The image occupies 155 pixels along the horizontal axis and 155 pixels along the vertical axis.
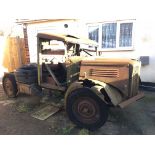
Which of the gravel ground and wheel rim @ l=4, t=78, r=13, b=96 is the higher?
wheel rim @ l=4, t=78, r=13, b=96

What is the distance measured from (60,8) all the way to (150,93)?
537 cm

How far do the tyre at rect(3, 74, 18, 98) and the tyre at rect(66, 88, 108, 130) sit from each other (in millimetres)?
2746

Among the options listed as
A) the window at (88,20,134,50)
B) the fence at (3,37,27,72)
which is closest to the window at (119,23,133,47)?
the window at (88,20,134,50)

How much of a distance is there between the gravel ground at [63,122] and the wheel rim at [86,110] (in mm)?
254

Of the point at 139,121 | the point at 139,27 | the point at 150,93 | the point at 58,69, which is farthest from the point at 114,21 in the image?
the point at 139,121

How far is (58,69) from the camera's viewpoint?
213 inches

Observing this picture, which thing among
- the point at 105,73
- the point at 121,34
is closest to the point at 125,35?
the point at 121,34

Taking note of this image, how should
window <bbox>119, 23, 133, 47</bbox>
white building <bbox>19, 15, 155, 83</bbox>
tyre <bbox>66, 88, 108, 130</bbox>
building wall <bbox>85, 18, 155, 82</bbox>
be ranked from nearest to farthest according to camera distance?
tyre <bbox>66, 88, 108, 130</bbox> < building wall <bbox>85, 18, 155, 82</bbox> < white building <bbox>19, 15, 155, 83</bbox> < window <bbox>119, 23, 133, 47</bbox>

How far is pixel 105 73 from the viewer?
4422 millimetres

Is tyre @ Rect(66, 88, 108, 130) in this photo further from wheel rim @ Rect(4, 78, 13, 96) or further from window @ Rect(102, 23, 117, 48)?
window @ Rect(102, 23, 117, 48)

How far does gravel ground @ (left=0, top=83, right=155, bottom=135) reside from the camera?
4.20 m

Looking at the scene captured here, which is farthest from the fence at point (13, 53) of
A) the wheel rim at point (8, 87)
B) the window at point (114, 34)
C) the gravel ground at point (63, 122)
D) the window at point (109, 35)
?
the gravel ground at point (63, 122)

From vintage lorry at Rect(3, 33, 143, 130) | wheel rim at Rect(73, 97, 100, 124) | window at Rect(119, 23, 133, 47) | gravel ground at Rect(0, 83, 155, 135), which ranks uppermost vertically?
window at Rect(119, 23, 133, 47)

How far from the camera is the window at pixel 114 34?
26.4 ft
